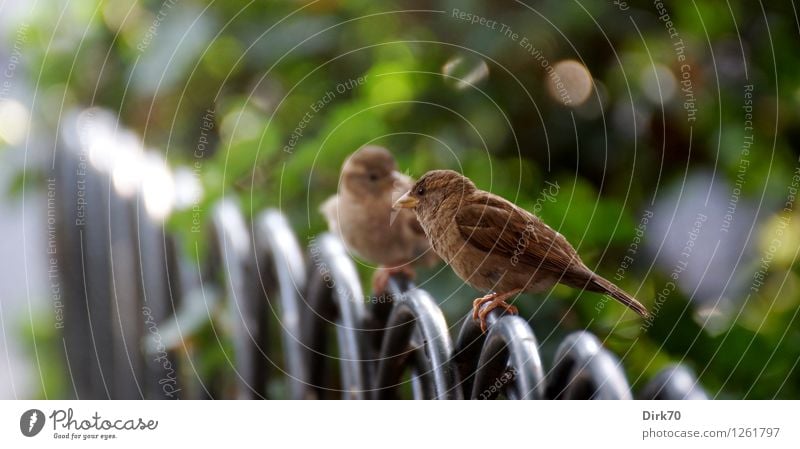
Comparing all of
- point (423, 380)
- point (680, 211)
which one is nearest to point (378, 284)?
point (423, 380)

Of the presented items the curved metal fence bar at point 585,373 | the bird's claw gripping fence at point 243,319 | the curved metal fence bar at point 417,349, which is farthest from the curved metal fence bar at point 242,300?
the curved metal fence bar at point 585,373

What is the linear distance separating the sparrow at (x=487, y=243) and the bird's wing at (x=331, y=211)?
0.20 meters

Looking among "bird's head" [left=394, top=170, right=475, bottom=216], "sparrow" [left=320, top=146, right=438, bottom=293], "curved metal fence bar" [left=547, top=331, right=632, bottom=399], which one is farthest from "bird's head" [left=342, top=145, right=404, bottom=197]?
"curved metal fence bar" [left=547, top=331, right=632, bottom=399]

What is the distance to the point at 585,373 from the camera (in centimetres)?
43

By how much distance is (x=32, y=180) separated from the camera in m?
0.72

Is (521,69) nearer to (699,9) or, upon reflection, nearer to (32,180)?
(699,9)

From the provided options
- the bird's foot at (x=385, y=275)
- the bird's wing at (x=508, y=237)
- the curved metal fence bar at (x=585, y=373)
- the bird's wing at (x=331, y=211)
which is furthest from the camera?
the bird's wing at (x=331, y=211)

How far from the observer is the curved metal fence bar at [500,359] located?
440mm

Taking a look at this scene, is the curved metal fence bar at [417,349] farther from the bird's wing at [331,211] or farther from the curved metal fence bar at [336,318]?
the bird's wing at [331,211]

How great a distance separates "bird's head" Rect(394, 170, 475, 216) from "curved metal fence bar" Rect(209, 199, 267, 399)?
0.19 m

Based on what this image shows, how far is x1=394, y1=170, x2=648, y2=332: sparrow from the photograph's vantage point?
0.54 meters

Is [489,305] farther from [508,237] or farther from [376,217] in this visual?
[376,217]

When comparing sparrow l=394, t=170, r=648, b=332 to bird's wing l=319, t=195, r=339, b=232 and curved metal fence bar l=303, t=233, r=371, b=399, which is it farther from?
bird's wing l=319, t=195, r=339, b=232

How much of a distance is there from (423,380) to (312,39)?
0.86ft
